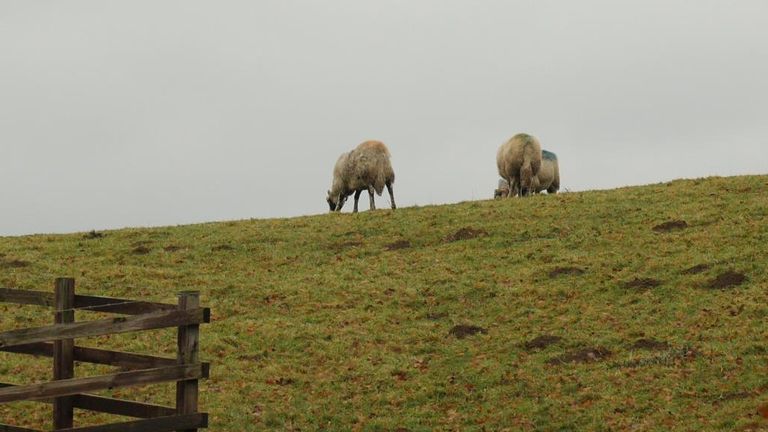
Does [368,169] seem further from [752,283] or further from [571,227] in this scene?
[752,283]

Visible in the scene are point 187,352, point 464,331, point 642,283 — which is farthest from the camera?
point 642,283

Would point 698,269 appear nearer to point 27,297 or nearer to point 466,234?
point 466,234

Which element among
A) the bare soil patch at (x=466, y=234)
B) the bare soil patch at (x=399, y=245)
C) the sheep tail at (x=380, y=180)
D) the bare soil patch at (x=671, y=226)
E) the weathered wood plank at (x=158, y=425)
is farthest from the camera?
the sheep tail at (x=380, y=180)

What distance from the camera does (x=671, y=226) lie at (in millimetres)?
31484

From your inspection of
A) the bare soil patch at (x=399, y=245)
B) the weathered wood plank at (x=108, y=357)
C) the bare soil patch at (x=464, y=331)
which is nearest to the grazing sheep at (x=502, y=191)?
the bare soil patch at (x=399, y=245)

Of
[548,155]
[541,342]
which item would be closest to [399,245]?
[541,342]

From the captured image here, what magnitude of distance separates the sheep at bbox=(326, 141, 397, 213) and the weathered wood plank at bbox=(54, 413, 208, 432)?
88.8 ft

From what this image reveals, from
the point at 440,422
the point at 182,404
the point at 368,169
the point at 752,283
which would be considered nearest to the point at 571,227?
the point at 752,283

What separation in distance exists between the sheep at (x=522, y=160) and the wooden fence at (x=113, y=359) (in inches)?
1149

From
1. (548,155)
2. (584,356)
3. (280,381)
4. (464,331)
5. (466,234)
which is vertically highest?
(548,155)

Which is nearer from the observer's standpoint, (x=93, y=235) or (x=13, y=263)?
(x=13, y=263)

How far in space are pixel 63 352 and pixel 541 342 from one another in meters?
12.0

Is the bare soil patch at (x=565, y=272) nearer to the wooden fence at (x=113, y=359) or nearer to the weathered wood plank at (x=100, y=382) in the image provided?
the wooden fence at (x=113, y=359)

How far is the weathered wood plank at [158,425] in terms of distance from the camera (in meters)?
13.5
